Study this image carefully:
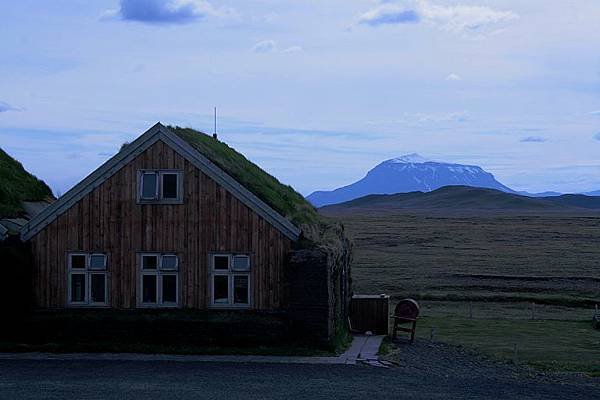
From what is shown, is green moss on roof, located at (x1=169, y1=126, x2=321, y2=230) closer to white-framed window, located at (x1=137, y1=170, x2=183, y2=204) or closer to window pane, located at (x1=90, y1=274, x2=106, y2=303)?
white-framed window, located at (x1=137, y1=170, x2=183, y2=204)

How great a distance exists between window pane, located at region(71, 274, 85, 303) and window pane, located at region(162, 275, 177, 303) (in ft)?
7.06

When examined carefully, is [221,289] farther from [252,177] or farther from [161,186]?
[252,177]

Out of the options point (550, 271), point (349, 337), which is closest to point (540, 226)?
point (550, 271)

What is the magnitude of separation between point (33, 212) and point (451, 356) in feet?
43.9

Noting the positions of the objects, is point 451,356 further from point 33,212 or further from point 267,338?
point 33,212

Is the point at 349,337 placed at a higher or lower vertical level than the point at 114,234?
lower

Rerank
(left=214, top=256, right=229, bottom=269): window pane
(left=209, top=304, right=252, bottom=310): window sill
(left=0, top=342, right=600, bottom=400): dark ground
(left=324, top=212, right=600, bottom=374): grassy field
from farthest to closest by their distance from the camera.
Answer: (left=324, top=212, right=600, bottom=374): grassy field < (left=214, top=256, right=229, bottom=269): window pane < (left=209, top=304, right=252, bottom=310): window sill < (left=0, top=342, right=600, bottom=400): dark ground

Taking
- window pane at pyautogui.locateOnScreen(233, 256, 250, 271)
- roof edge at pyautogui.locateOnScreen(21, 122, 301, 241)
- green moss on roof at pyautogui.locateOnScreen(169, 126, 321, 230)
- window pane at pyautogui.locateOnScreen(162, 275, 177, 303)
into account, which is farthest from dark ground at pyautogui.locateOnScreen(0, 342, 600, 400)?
green moss on roof at pyautogui.locateOnScreen(169, 126, 321, 230)

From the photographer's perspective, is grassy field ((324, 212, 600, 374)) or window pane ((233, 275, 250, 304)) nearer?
window pane ((233, 275, 250, 304))

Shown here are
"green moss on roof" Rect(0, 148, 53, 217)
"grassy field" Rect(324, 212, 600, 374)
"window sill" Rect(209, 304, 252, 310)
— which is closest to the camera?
"window sill" Rect(209, 304, 252, 310)

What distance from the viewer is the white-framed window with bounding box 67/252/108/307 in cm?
2566

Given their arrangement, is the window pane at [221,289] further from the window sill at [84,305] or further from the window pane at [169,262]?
the window sill at [84,305]

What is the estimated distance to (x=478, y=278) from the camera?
57656mm

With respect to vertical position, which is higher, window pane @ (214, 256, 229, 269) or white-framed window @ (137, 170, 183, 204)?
white-framed window @ (137, 170, 183, 204)
